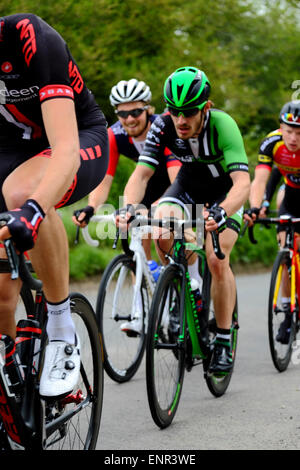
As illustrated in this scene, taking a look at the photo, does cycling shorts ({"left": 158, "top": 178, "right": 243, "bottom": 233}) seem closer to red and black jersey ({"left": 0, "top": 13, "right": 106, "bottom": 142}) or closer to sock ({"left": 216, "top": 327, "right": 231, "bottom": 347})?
sock ({"left": 216, "top": 327, "right": 231, "bottom": 347})

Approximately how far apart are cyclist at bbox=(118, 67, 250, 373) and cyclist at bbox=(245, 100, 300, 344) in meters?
1.28

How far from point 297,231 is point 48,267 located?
4332 millimetres

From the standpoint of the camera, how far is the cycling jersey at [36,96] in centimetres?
301

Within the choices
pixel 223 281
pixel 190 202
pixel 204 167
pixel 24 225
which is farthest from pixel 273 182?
pixel 24 225

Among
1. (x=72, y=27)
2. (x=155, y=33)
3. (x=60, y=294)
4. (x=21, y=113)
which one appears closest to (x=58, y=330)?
(x=60, y=294)

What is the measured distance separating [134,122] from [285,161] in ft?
4.72

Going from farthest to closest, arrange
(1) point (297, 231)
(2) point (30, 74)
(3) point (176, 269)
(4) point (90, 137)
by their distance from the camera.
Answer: (1) point (297, 231) → (3) point (176, 269) → (4) point (90, 137) → (2) point (30, 74)

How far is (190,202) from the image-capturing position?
584 cm

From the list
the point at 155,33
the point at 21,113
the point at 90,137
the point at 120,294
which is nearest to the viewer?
the point at 21,113

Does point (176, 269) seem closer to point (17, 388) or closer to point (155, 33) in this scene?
point (17, 388)

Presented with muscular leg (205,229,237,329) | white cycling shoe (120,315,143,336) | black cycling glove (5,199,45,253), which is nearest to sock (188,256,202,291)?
muscular leg (205,229,237,329)

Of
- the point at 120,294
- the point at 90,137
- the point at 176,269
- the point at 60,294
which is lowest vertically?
the point at 120,294

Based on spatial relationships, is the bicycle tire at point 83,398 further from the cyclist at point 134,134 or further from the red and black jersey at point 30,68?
the cyclist at point 134,134

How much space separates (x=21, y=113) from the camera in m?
3.28
